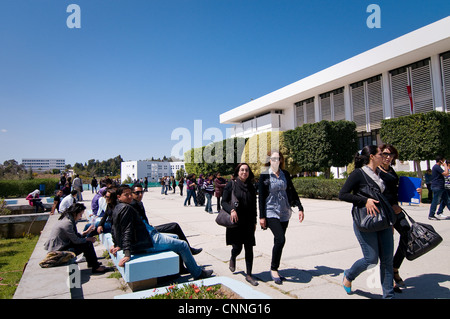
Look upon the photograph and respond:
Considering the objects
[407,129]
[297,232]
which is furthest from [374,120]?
[297,232]

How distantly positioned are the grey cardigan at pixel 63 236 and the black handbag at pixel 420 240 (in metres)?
4.74

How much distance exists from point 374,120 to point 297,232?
1002 inches

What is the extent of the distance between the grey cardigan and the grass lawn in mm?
814

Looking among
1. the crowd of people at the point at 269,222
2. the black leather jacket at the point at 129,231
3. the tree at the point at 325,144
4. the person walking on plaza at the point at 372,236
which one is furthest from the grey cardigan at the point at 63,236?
the tree at the point at 325,144

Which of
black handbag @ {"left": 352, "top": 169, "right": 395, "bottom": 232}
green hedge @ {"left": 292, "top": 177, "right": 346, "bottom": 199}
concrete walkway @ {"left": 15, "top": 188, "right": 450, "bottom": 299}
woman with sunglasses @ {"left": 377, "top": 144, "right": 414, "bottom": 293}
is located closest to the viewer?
black handbag @ {"left": 352, "top": 169, "right": 395, "bottom": 232}

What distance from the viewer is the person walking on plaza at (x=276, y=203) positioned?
3935 millimetres

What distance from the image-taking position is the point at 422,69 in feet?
80.7

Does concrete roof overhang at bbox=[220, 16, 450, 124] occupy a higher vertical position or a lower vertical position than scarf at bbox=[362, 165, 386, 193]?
higher

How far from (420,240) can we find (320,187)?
13.7 m

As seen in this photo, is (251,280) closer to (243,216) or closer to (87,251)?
(243,216)

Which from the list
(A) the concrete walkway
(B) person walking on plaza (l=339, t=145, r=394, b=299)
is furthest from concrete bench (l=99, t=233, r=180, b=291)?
(B) person walking on plaza (l=339, t=145, r=394, b=299)

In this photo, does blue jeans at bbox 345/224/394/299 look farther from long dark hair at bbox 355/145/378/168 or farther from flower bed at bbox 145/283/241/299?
flower bed at bbox 145/283/241/299

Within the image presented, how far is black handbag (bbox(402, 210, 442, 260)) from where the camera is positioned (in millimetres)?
3217
